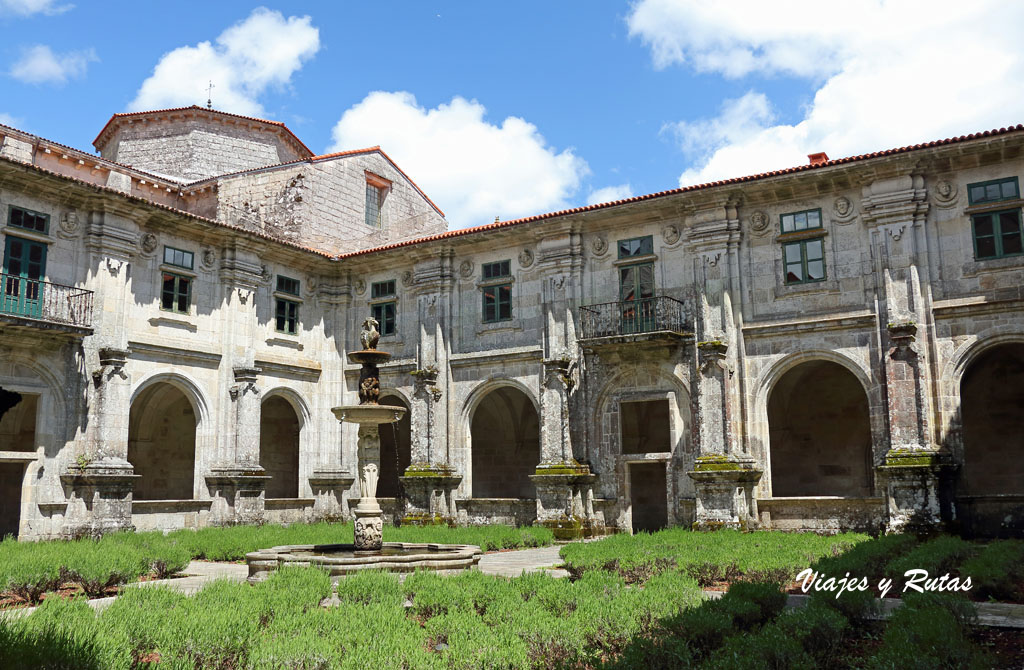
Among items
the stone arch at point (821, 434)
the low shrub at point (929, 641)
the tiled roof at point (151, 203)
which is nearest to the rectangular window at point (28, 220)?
the tiled roof at point (151, 203)

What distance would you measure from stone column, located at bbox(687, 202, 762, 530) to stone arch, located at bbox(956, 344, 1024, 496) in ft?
19.5

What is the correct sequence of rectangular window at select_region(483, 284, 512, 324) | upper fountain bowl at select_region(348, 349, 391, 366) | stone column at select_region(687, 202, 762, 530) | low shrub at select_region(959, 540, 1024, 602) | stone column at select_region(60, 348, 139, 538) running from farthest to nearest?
rectangular window at select_region(483, 284, 512, 324)
stone column at select_region(687, 202, 762, 530)
stone column at select_region(60, 348, 139, 538)
upper fountain bowl at select_region(348, 349, 391, 366)
low shrub at select_region(959, 540, 1024, 602)

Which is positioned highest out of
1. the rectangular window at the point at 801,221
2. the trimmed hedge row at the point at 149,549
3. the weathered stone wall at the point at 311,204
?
the weathered stone wall at the point at 311,204

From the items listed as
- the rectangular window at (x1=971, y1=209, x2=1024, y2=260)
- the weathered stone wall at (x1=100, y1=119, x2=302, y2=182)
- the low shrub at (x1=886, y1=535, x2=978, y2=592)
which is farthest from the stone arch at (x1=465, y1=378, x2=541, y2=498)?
the low shrub at (x1=886, y1=535, x2=978, y2=592)

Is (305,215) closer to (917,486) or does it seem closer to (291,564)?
(291,564)

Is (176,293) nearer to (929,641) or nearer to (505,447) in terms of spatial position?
(505,447)

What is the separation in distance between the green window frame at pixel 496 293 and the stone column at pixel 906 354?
9.16 meters

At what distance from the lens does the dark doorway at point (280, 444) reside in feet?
90.2

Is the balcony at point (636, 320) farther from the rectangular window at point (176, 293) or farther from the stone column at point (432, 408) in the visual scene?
the rectangular window at point (176, 293)

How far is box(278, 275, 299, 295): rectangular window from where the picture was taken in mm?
24359

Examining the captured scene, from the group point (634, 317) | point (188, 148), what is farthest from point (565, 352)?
point (188, 148)

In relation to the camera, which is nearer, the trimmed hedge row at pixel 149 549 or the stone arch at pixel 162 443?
the trimmed hedge row at pixel 149 549

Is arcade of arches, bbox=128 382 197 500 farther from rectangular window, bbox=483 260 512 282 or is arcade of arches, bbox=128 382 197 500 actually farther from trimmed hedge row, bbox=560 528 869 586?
trimmed hedge row, bbox=560 528 869 586

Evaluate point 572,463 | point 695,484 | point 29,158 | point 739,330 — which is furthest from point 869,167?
point 29,158
